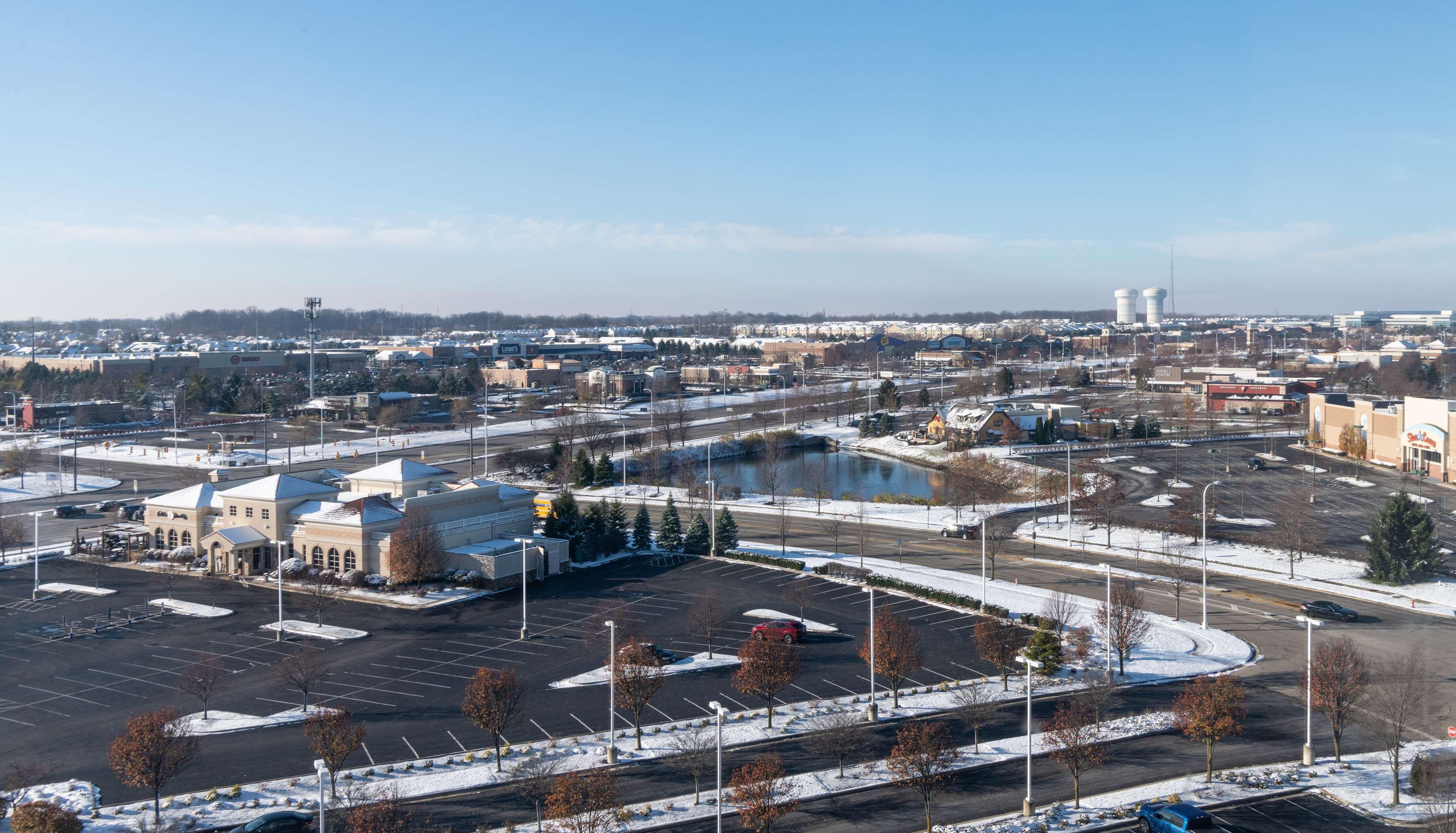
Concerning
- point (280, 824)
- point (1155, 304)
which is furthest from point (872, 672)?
point (1155, 304)

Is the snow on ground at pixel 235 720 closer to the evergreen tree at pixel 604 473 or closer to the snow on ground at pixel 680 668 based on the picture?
the snow on ground at pixel 680 668

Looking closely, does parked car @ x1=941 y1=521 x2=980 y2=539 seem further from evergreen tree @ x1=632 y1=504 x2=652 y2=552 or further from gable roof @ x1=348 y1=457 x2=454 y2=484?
gable roof @ x1=348 y1=457 x2=454 y2=484

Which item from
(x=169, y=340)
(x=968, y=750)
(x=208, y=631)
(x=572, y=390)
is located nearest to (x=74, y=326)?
(x=169, y=340)

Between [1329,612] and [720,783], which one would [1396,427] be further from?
[720,783]

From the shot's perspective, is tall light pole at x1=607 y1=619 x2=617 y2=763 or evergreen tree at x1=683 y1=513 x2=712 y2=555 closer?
tall light pole at x1=607 y1=619 x2=617 y2=763

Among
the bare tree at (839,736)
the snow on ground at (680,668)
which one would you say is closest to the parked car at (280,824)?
the snow on ground at (680,668)

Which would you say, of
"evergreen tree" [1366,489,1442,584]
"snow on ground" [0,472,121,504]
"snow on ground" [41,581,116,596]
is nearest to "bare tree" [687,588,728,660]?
"snow on ground" [41,581,116,596]
